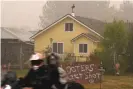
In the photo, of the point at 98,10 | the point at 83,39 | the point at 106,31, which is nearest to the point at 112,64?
the point at 106,31

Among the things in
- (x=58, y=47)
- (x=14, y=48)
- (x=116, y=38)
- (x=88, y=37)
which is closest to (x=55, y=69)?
(x=116, y=38)

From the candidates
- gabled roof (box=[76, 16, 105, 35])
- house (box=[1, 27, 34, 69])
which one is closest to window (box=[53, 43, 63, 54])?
gabled roof (box=[76, 16, 105, 35])

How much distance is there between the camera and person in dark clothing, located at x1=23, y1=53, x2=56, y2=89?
6.02 meters

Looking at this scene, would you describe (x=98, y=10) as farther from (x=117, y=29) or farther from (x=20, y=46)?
(x=117, y=29)

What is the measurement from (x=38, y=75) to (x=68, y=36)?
3310 centimetres

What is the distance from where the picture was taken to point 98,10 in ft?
380

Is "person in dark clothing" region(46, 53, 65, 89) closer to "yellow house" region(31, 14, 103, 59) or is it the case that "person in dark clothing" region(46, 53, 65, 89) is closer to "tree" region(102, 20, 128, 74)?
"tree" region(102, 20, 128, 74)

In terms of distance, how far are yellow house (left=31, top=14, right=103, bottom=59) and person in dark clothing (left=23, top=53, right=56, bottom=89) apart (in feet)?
102

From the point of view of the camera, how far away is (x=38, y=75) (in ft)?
19.9

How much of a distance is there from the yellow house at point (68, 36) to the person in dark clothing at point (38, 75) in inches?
1221

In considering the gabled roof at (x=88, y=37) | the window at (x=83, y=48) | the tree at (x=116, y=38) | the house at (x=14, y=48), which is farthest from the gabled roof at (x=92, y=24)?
the house at (x=14, y=48)

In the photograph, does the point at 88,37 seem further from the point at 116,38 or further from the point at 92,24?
the point at 92,24

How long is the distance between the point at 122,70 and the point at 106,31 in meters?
3.71

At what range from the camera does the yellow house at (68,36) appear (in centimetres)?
3747
